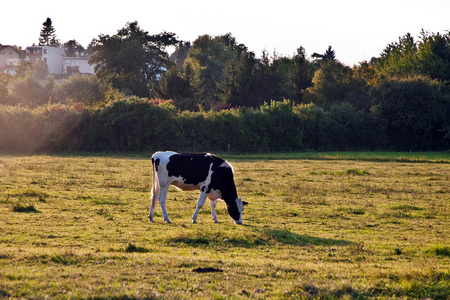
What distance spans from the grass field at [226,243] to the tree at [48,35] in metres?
151

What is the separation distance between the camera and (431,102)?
59625 mm

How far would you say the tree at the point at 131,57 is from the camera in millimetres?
77375

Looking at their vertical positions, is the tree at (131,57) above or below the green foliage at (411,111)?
above

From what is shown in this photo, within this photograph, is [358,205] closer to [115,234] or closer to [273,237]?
[273,237]

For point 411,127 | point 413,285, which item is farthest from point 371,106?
point 413,285

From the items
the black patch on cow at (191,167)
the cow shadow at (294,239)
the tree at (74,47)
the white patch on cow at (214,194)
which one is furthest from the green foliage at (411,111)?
the tree at (74,47)

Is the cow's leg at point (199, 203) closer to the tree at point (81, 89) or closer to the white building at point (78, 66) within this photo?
the tree at point (81, 89)

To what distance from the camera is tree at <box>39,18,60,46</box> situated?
165 m

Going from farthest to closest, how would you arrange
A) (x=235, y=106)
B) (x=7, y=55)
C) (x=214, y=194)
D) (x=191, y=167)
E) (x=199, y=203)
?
(x=7, y=55) < (x=235, y=106) < (x=214, y=194) < (x=191, y=167) < (x=199, y=203)

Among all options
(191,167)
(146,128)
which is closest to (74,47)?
(146,128)

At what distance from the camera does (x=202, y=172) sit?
52.7ft

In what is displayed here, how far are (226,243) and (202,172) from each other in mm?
3553

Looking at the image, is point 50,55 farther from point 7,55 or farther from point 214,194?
point 214,194

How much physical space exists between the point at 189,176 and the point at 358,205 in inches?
278
